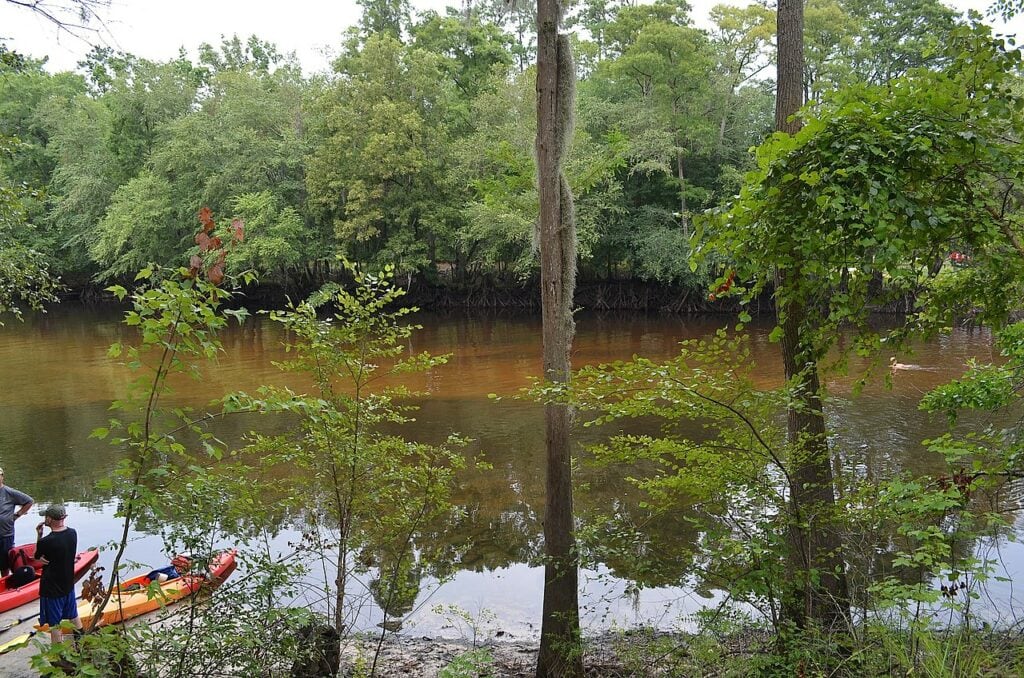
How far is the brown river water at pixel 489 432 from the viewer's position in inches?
271

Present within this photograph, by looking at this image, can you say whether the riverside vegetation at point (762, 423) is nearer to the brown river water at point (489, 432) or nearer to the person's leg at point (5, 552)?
the brown river water at point (489, 432)

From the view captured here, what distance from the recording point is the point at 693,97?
24312 millimetres

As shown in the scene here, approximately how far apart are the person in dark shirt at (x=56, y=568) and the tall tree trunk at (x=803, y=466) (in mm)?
4671

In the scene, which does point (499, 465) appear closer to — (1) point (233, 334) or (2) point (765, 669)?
(2) point (765, 669)

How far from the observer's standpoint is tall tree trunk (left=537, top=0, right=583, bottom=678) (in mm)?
5219

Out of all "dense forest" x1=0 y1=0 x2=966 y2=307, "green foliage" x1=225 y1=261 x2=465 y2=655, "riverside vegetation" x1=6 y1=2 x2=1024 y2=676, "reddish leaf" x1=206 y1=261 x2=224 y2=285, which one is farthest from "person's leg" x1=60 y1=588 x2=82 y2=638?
"dense forest" x1=0 y1=0 x2=966 y2=307

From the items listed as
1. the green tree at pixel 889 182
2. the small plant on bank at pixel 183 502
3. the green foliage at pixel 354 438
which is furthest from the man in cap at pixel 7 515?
the green tree at pixel 889 182

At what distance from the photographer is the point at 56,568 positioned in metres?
4.96

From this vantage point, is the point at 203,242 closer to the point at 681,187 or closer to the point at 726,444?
the point at 726,444

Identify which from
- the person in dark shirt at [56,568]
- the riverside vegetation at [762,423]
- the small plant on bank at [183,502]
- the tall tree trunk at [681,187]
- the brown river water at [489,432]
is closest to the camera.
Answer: the riverside vegetation at [762,423]

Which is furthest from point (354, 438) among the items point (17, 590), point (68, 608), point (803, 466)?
point (17, 590)

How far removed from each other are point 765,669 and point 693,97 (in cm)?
2343

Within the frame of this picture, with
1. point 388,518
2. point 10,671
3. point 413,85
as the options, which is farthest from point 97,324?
point 388,518

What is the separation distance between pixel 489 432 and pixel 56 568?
25.9ft
